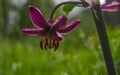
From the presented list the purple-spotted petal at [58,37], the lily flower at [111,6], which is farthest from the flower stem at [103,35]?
the purple-spotted petal at [58,37]

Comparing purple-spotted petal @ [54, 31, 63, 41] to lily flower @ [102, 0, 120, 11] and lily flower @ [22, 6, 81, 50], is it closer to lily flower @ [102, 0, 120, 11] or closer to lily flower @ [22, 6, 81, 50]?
lily flower @ [22, 6, 81, 50]

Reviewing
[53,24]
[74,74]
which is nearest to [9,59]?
[74,74]

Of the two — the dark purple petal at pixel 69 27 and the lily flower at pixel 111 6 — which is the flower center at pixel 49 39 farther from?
the lily flower at pixel 111 6

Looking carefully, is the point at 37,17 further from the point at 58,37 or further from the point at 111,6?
the point at 111,6

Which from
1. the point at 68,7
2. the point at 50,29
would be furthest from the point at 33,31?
the point at 68,7

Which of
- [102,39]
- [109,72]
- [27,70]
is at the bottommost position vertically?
[27,70]

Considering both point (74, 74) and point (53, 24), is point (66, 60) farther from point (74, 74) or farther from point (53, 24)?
point (53, 24)

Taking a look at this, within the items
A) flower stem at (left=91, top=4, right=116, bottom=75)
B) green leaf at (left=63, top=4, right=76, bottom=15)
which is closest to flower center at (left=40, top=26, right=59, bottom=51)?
green leaf at (left=63, top=4, right=76, bottom=15)
